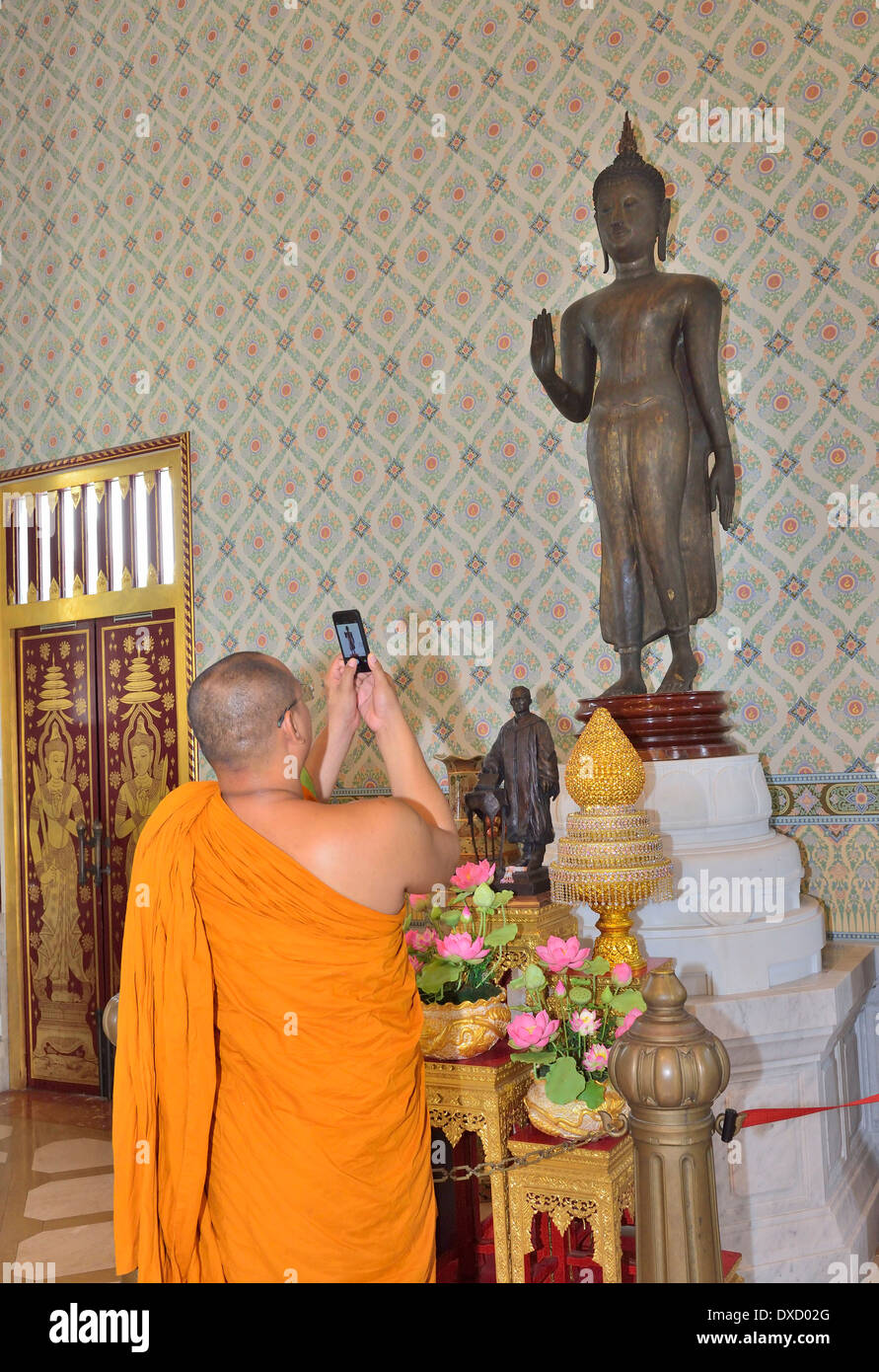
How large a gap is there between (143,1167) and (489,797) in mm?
1677

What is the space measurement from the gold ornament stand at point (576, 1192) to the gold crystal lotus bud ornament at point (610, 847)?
66cm

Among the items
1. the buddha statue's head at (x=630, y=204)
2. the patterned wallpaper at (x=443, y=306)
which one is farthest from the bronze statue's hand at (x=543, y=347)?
the patterned wallpaper at (x=443, y=306)

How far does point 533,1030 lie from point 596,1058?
154 mm

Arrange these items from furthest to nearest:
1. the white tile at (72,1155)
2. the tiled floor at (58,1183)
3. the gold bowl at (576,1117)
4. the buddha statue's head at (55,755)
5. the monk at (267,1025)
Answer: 1. the buddha statue's head at (55,755)
2. the white tile at (72,1155)
3. the tiled floor at (58,1183)
4. the gold bowl at (576,1117)
5. the monk at (267,1025)

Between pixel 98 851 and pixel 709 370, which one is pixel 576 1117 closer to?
pixel 709 370

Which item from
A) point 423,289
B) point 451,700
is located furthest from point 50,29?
point 451,700

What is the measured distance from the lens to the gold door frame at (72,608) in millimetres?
6504

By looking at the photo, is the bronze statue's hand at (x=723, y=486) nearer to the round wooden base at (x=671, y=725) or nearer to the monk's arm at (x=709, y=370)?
the monk's arm at (x=709, y=370)

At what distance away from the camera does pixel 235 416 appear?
20.9ft

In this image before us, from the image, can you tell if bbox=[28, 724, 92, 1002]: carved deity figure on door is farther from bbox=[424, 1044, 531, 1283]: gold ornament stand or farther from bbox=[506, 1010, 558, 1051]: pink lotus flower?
bbox=[506, 1010, 558, 1051]: pink lotus flower

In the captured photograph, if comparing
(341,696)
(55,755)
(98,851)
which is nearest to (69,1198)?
(98,851)

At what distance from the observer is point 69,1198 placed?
476 cm

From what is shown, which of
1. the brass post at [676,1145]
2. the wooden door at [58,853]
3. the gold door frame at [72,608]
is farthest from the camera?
the wooden door at [58,853]

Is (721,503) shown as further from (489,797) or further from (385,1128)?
(385,1128)
